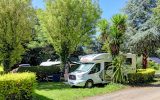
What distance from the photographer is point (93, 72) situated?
86.3 ft

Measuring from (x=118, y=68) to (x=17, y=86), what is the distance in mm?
12180

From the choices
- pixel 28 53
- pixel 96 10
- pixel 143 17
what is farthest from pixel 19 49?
pixel 28 53

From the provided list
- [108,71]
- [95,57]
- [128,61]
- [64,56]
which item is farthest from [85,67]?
[64,56]

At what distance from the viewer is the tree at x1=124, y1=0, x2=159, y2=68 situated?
36684 millimetres

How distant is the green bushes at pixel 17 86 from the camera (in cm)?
1600

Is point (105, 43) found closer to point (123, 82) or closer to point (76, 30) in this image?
point (123, 82)

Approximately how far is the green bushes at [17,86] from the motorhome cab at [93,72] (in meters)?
8.64

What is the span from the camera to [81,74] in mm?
25609

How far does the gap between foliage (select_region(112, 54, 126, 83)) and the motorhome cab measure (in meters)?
0.44

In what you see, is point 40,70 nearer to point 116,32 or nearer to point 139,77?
point 116,32

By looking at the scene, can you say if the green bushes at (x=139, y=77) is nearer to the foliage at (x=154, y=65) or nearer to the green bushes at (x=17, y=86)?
the green bushes at (x=17, y=86)

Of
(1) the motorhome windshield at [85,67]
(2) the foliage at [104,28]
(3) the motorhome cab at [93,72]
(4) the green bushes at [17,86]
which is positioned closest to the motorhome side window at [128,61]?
(3) the motorhome cab at [93,72]

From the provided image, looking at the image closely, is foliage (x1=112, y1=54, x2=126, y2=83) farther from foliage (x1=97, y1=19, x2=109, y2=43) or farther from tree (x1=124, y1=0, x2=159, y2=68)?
tree (x1=124, y1=0, x2=159, y2=68)

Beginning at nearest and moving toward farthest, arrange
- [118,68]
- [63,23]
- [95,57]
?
[95,57]
[118,68]
[63,23]
